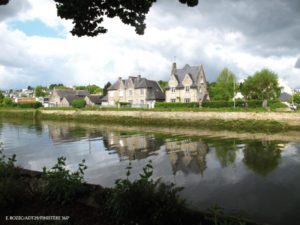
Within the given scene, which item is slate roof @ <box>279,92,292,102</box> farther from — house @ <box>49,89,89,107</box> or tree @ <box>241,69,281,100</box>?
house @ <box>49,89,89,107</box>

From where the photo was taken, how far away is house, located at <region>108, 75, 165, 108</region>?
234 feet

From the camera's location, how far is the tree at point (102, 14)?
27.7 ft

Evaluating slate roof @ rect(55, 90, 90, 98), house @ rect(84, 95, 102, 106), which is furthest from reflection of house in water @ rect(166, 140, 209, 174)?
slate roof @ rect(55, 90, 90, 98)

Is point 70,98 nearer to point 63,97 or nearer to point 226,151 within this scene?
point 63,97

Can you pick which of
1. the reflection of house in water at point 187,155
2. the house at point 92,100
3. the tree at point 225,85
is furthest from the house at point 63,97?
the reflection of house in water at point 187,155

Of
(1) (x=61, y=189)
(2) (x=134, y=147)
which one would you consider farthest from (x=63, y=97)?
(1) (x=61, y=189)

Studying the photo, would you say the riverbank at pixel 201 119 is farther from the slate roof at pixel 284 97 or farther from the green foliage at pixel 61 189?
the slate roof at pixel 284 97

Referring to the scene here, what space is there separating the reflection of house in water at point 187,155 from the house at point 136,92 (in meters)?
39.3

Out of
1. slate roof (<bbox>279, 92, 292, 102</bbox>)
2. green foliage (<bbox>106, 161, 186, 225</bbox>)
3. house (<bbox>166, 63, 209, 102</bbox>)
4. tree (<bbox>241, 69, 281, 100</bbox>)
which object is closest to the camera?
green foliage (<bbox>106, 161, 186, 225</bbox>)

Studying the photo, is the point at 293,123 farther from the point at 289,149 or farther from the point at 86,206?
the point at 86,206

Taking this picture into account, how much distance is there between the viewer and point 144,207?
6.10 meters

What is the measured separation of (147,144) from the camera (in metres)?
29.8

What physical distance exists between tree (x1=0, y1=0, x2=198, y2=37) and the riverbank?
33.1m

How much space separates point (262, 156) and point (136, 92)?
174ft
